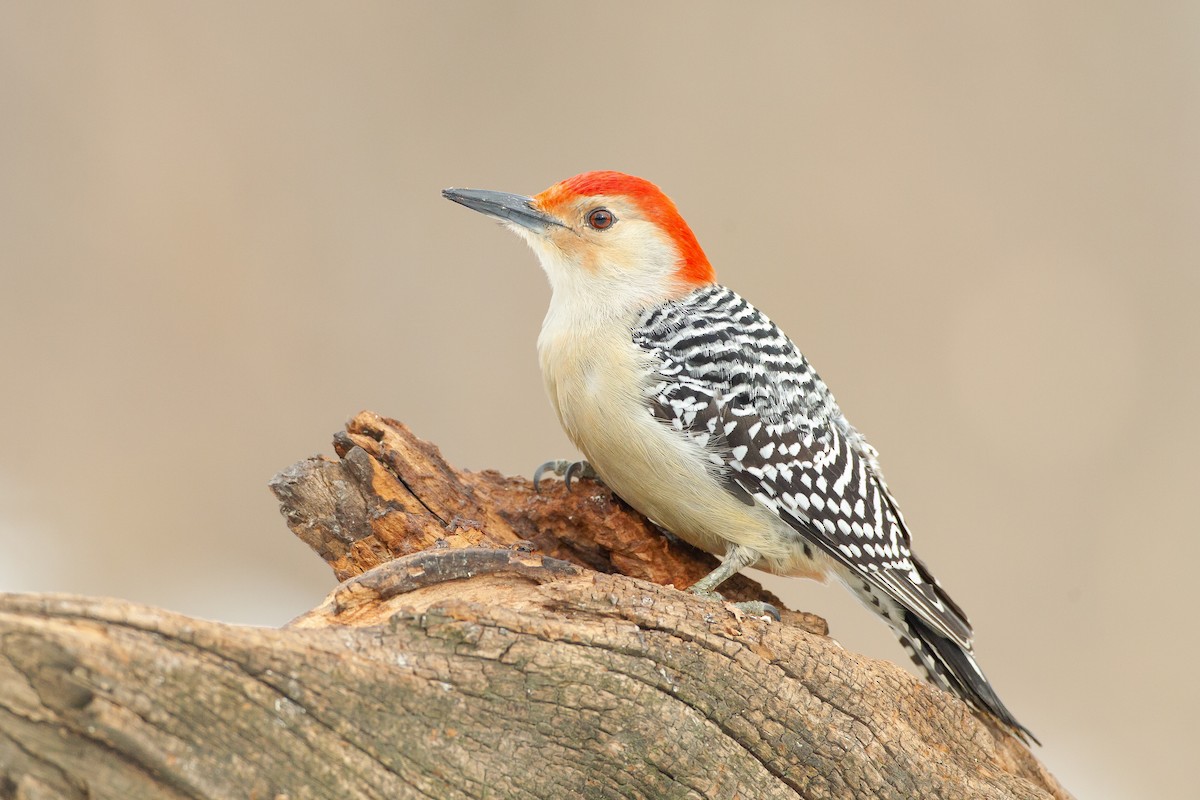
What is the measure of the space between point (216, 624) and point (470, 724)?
803 millimetres

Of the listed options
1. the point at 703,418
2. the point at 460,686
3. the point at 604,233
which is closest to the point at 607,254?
the point at 604,233

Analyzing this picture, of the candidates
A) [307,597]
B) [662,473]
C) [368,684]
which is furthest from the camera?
[307,597]

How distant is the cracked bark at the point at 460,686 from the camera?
7.93 feet

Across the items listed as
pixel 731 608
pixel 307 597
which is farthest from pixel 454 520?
pixel 307 597

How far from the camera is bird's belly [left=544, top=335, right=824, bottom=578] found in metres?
4.42

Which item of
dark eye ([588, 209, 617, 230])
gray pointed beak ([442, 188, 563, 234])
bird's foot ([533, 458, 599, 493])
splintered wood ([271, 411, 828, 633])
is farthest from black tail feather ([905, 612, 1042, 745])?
gray pointed beak ([442, 188, 563, 234])

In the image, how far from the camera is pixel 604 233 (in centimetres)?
496

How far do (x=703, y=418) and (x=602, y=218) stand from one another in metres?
1.14

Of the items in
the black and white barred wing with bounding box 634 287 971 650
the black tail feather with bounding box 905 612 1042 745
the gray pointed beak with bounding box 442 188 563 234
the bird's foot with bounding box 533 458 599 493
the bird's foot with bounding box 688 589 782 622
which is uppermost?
the gray pointed beak with bounding box 442 188 563 234

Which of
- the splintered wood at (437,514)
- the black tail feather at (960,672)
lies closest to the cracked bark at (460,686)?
the splintered wood at (437,514)

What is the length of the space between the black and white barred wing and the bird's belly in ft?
0.25

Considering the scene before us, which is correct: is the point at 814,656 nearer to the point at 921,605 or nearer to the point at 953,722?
the point at 953,722

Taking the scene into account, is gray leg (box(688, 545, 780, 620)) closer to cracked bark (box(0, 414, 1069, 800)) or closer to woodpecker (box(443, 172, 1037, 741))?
woodpecker (box(443, 172, 1037, 741))

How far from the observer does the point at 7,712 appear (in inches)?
91.6
